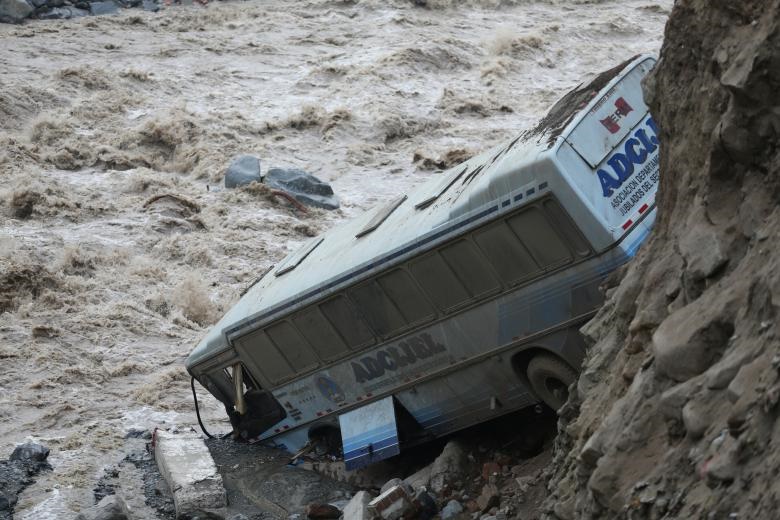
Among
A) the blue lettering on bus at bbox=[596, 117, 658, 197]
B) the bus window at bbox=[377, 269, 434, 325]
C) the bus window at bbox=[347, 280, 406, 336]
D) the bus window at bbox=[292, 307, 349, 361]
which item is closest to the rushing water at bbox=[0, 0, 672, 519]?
the bus window at bbox=[292, 307, 349, 361]

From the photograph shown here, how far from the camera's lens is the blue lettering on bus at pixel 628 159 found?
11516 millimetres

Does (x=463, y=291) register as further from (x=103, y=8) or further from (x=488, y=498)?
(x=103, y=8)

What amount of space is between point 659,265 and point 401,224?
482cm

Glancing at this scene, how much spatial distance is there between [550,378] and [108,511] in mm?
5013

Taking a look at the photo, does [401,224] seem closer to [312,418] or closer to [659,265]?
[312,418]

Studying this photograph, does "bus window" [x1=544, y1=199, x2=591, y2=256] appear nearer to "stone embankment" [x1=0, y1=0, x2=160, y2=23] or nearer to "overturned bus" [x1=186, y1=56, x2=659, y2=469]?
"overturned bus" [x1=186, y1=56, x2=659, y2=469]

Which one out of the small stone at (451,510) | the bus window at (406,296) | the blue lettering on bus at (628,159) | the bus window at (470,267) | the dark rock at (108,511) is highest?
the blue lettering on bus at (628,159)

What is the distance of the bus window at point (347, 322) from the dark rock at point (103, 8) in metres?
28.7

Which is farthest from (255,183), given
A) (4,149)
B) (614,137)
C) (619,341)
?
(619,341)

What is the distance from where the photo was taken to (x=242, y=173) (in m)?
28.7

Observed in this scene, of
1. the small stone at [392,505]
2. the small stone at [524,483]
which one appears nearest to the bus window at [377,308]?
the small stone at [392,505]

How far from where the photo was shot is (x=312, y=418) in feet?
48.1

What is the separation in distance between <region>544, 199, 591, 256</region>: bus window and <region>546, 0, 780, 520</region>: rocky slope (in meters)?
1.77

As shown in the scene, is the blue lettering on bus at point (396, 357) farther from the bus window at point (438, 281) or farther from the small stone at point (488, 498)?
the small stone at point (488, 498)
